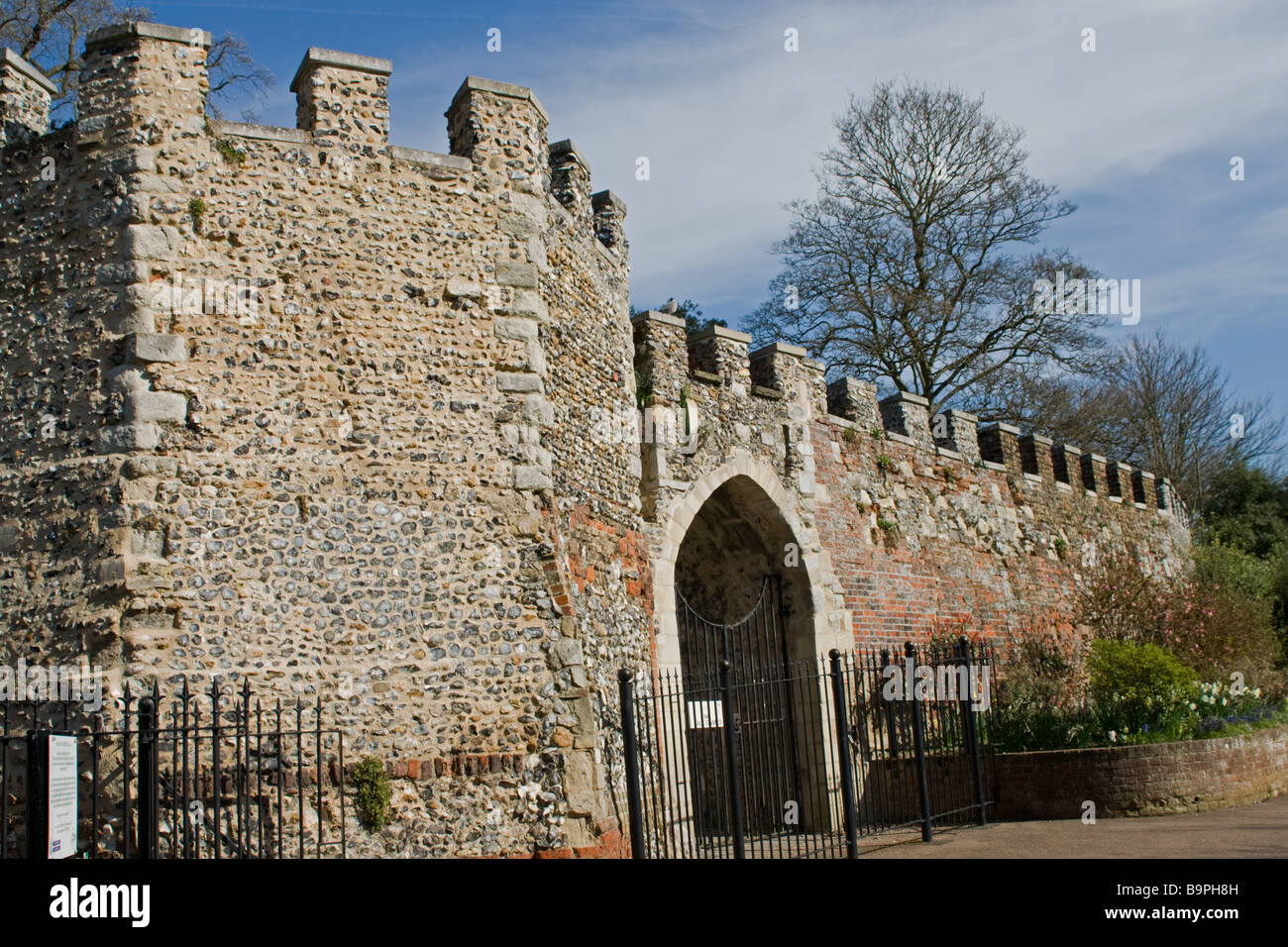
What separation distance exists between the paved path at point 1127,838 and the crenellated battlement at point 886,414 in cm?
492

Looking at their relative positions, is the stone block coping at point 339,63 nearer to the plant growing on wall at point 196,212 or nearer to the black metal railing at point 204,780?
the plant growing on wall at point 196,212

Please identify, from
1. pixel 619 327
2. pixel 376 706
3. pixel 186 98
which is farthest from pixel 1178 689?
pixel 186 98

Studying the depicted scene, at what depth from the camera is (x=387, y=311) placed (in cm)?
845

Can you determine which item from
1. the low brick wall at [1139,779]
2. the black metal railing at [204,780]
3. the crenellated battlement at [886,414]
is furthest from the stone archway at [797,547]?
the black metal railing at [204,780]

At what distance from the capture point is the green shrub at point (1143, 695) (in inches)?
465

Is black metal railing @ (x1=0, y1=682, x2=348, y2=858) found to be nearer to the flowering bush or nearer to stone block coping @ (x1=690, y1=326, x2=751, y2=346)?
stone block coping @ (x1=690, y1=326, x2=751, y2=346)

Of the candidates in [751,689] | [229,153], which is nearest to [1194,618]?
[751,689]

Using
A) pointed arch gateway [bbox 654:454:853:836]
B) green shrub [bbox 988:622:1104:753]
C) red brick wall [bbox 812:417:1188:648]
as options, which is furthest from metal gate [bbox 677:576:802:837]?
green shrub [bbox 988:622:1104:753]

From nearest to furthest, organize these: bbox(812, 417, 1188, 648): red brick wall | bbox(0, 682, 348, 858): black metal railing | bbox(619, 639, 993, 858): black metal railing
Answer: bbox(0, 682, 348, 858): black metal railing → bbox(619, 639, 993, 858): black metal railing → bbox(812, 417, 1188, 648): red brick wall

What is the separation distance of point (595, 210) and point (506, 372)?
9.73ft

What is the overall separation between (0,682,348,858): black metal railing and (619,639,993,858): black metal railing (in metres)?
2.72

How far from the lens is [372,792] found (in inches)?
293

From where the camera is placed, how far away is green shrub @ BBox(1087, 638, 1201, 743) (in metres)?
11.8

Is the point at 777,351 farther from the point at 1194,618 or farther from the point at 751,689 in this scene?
the point at 1194,618
